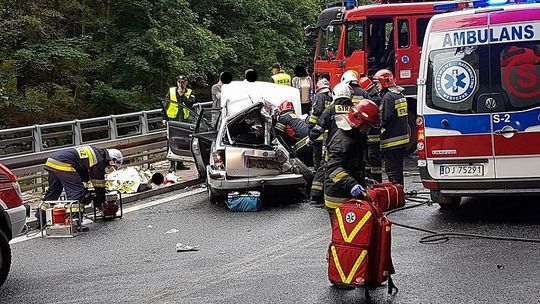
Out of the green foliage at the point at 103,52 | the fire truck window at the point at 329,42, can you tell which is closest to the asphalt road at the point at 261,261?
the fire truck window at the point at 329,42

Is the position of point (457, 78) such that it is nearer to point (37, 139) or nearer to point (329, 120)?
point (329, 120)

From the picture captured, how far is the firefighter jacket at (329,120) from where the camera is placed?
27.4ft

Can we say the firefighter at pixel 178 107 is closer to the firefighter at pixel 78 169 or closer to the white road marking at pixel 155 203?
the white road marking at pixel 155 203

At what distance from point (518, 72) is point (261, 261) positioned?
3.49 metres

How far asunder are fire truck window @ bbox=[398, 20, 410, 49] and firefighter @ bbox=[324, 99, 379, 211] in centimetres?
950

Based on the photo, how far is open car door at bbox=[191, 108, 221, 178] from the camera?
40.8 feet

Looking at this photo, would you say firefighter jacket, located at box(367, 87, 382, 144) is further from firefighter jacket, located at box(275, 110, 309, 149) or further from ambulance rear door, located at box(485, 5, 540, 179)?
ambulance rear door, located at box(485, 5, 540, 179)

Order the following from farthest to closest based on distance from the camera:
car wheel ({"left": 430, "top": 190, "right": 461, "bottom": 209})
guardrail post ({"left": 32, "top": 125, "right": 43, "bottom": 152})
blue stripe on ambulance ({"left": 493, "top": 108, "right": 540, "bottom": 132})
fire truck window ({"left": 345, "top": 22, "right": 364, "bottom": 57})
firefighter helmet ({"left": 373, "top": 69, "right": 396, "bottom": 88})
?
→ fire truck window ({"left": 345, "top": 22, "right": 364, "bottom": 57}) → guardrail post ({"left": 32, "top": 125, "right": 43, "bottom": 152}) → firefighter helmet ({"left": 373, "top": 69, "right": 396, "bottom": 88}) → car wheel ({"left": 430, "top": 190, "right": 461, "bottom": 209}) → blue stripe on ambulance ({"left": 493, "top": 108, "right": 540, "bottom": 132})

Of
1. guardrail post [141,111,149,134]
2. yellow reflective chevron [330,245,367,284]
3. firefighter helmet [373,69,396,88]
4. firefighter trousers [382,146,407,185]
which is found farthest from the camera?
guardrail post [141,111,149,134]

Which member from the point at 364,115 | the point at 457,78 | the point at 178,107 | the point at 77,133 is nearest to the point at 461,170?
the point at 457,78

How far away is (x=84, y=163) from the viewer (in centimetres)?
1035

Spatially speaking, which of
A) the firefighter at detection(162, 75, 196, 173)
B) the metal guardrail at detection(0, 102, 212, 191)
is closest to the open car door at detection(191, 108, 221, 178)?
the firefighter at detection(162, 75, 196, 173)

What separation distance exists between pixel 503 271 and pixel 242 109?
→ 5.72m

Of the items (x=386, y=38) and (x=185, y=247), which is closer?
(x=185, y=247)
